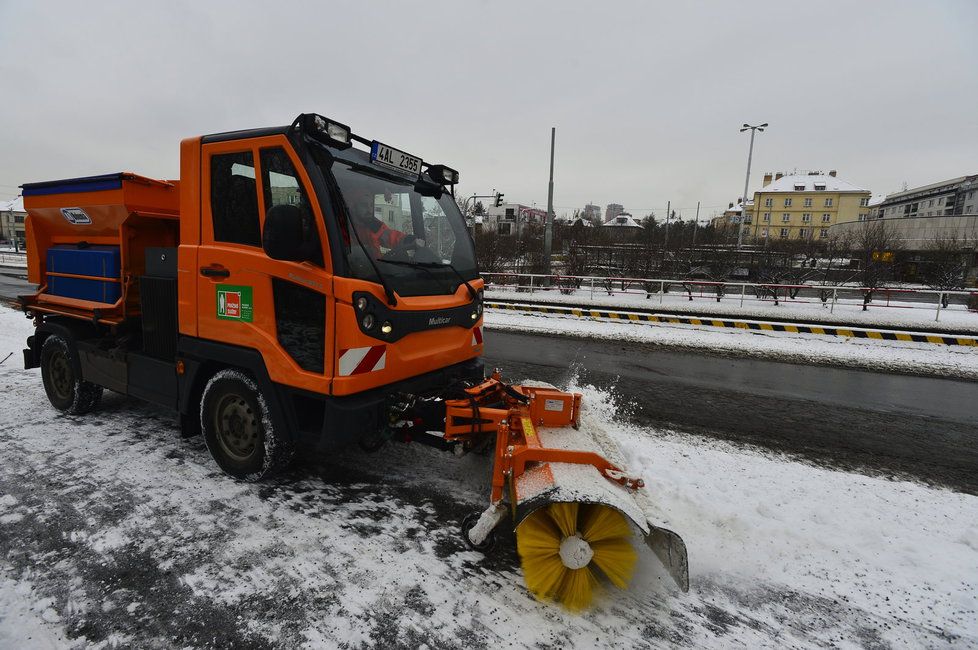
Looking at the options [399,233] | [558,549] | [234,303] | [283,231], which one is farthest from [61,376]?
[558,549]

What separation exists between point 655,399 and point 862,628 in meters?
4.19

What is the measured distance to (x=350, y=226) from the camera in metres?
3.31

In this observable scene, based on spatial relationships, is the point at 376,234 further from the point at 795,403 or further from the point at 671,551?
the point at 795,403

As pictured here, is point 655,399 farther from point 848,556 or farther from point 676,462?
point 848,556

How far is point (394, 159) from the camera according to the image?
3797 millimetres

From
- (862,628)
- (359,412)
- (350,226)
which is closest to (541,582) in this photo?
(359,412)

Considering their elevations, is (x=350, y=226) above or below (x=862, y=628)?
above

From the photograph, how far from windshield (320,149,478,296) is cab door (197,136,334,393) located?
10.3 inches

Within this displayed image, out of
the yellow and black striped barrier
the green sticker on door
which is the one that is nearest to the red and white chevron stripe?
the green sticker on door

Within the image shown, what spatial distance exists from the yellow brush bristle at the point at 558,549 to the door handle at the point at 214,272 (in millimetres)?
2831

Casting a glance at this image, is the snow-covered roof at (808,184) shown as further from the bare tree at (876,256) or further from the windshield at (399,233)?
the windshield at (399,233)

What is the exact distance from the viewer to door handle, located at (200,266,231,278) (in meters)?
3.65

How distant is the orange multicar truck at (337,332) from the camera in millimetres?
2754

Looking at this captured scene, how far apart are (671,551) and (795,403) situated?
5.52 metres
